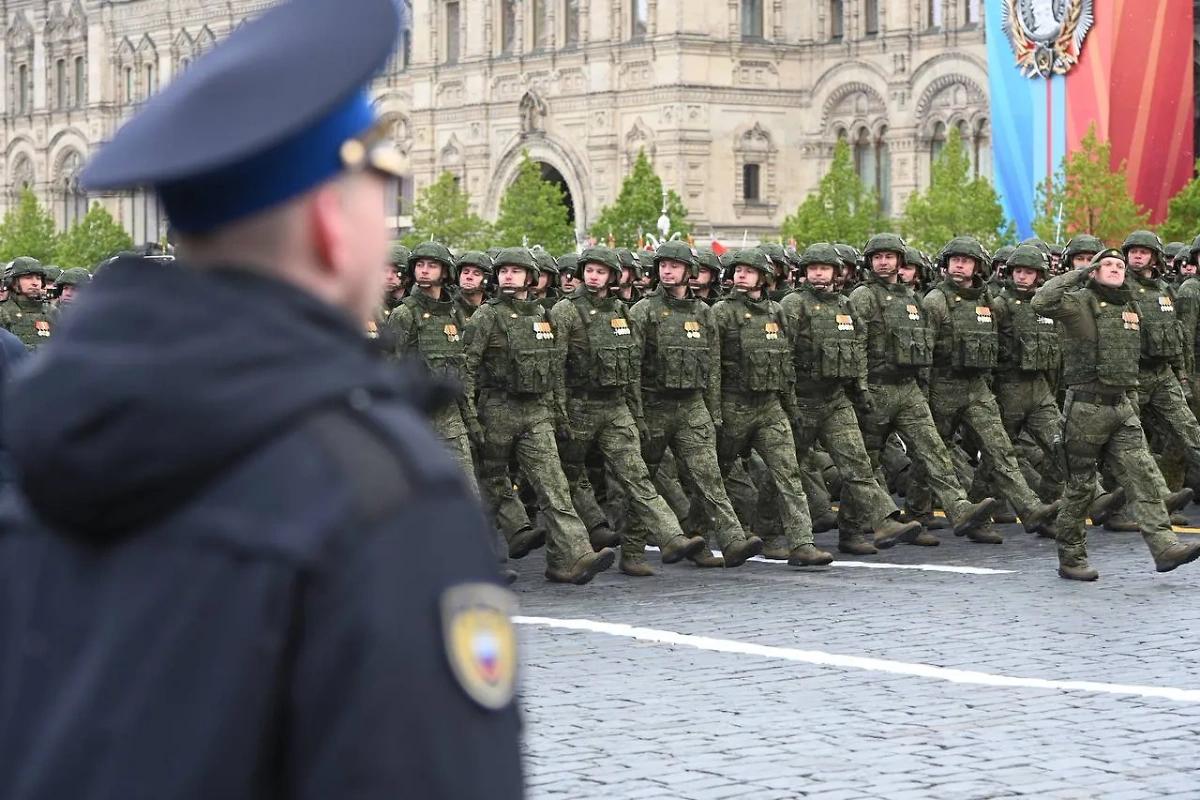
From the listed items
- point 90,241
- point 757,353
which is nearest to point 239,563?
point 757,353

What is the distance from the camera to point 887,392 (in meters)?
15.7

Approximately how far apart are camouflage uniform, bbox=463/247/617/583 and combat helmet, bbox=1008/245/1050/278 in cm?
369

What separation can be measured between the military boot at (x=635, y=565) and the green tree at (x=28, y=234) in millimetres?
54298

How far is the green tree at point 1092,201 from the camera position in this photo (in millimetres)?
41531

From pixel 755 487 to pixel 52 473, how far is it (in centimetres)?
1386

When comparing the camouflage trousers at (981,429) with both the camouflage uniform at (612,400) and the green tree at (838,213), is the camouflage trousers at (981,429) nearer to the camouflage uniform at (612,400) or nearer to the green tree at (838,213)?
the camouflage uniform at (612,400)

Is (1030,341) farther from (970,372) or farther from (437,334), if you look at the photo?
(437,334)

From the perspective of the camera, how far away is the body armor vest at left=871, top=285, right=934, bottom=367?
1546cm

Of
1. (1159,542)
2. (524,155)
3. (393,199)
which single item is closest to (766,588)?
(1159,542)

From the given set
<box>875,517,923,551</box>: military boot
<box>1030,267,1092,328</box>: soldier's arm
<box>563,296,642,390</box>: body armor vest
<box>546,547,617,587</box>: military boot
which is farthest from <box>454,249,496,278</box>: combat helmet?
<box>1030,267,1092,328</box>: soldier's arm

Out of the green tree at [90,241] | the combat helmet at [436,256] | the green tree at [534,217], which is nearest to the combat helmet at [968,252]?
the combat helmet at [436,256]

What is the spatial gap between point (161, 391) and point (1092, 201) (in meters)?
40.7

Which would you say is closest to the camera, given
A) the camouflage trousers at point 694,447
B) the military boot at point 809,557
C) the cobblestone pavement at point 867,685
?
the cobblestone pavement at point 867,685

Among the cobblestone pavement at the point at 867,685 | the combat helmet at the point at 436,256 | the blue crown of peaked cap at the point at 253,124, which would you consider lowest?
the cobblestone pavement at the point at 867,685
